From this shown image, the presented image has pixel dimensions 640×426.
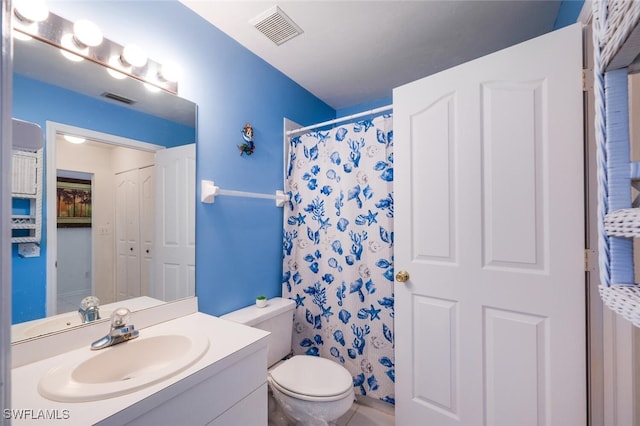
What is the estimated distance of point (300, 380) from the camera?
1.38 m

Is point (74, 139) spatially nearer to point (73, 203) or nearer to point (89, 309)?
point (73, 203)

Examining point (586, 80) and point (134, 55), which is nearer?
point (586, 80)

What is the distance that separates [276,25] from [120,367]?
1731mm

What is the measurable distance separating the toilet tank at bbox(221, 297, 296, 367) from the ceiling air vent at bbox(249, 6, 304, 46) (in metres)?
1.60

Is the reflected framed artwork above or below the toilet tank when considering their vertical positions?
above

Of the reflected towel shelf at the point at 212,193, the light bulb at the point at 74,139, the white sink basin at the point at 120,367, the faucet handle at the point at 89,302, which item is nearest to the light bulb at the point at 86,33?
the light bulb at the point at 74,139

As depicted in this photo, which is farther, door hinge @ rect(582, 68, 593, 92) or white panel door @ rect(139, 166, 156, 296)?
white panel door @ rect(139, 166, 156, 296)

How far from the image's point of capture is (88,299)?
3.48 ft

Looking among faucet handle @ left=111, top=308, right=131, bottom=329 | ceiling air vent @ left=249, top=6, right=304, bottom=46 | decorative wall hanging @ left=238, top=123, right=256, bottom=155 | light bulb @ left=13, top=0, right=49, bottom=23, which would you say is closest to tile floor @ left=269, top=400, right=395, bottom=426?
faucet handle @ left=111, top=308, right=131, bottom=329

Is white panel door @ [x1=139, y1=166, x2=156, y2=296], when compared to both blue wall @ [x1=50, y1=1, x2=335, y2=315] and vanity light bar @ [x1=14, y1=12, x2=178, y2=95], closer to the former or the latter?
blue wall @ [x1=50, y1=1, x2=335, y2=315]

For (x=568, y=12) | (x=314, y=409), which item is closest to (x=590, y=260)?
(x=568, y=12)

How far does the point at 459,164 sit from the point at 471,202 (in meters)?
0.19

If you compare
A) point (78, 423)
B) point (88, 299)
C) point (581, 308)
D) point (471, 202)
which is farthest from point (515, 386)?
point (88, 299)

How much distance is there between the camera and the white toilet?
1270 mm
